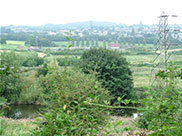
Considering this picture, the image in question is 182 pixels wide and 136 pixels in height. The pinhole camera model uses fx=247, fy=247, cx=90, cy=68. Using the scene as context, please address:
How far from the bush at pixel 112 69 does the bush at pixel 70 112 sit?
21179 millimetres

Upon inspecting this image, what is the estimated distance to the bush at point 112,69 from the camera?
85.3 feet

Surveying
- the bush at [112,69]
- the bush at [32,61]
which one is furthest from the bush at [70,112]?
the bush at [32,61]

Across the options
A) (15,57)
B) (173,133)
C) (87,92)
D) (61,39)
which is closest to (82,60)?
(15,57)

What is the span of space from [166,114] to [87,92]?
178 cm

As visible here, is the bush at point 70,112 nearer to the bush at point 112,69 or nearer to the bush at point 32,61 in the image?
the bush at point 112,69

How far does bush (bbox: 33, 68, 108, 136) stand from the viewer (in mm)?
3004

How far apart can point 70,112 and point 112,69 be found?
76.1ft

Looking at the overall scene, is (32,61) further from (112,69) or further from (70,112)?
(70,112)

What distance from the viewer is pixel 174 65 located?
272cm

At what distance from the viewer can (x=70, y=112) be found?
334 cm

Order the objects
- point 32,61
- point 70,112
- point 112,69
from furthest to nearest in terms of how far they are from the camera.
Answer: point 32,61
point 112,69
point 70,112

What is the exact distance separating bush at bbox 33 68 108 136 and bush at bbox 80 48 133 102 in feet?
69.5

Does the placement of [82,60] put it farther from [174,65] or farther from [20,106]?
[174,65]

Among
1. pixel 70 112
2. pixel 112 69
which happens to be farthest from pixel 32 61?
pixel 70 112
